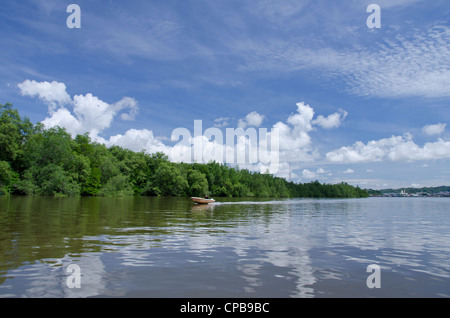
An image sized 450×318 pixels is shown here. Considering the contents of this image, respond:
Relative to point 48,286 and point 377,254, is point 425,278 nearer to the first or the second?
point 377,254

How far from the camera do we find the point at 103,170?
114188mm

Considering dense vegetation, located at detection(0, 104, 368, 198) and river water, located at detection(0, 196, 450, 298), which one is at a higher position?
dense vegetation, located at detection(0, 104, 368, 198)

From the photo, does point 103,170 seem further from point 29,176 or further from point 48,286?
point 48,286

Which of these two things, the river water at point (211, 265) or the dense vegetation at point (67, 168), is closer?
the river water at point (211, 265)

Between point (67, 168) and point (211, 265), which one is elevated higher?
point (67, 168)

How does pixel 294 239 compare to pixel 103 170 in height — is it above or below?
below

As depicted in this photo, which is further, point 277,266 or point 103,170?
point 103,170

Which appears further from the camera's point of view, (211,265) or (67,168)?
(67,168)

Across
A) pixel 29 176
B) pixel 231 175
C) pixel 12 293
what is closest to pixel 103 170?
pixel 29 176

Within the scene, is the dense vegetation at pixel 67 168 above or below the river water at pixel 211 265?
above

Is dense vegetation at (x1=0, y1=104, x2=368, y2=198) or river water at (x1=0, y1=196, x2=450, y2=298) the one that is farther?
dense vegetation at (x1=0, y1=104, x2=368, y2=198)

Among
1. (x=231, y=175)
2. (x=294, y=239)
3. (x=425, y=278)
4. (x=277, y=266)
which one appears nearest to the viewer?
(x=425, y=278)
